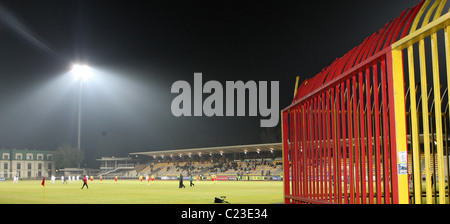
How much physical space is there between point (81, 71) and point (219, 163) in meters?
34.4

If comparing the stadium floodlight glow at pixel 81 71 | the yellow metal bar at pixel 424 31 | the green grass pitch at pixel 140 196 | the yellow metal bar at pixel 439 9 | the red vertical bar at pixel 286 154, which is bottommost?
the green grass pitch at pixel 140 196

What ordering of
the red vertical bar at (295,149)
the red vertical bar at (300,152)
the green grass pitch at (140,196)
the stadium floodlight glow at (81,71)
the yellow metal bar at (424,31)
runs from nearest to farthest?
the yellow metal bar at (424,31) → the red vertical bar at (300,152) → the red vertical bar at (295,149) → the green grass pitch at (140,196) → the stadium floodlight glow at (81,71)

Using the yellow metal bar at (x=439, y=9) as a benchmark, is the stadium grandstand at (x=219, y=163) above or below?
below

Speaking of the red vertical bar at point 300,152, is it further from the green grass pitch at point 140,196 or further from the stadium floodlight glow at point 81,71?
the stadium floodlight glow at point 81,71

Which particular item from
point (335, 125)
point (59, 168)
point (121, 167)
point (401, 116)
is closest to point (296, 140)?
point (335, 125)

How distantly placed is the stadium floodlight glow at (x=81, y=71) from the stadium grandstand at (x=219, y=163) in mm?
23668

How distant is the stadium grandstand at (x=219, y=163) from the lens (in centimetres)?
7856

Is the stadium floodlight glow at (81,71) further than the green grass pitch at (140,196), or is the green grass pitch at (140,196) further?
the stadium floodlight glow at (81,71)

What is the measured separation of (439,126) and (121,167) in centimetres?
10775

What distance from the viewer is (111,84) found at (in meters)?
82.9

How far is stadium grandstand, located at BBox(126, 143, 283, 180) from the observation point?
7856cm

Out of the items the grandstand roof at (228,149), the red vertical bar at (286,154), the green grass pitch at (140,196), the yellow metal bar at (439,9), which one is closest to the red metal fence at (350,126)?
the red vertical bar at (286,154)
